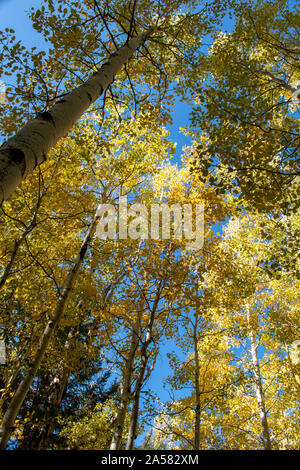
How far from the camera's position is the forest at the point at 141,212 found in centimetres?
A: 363

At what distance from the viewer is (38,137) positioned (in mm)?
1764

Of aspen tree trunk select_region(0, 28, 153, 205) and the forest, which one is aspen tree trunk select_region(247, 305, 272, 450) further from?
aspen tree trunk select_region(0, 28, 153, 205)

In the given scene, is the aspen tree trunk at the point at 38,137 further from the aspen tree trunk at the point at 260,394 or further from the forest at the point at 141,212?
the aspen tree trunk at the point at 260,394

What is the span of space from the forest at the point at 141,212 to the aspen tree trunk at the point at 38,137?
1cm

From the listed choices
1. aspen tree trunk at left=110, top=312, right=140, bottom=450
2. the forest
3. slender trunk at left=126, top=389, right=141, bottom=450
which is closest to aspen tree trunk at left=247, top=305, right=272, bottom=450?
the forest

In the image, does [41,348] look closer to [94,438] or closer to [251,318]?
[94,438]

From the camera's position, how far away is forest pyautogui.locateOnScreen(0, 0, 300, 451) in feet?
11.9

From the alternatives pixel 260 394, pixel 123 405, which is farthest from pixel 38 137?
pixel 260 394

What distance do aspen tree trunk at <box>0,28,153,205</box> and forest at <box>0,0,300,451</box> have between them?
0.04 ft

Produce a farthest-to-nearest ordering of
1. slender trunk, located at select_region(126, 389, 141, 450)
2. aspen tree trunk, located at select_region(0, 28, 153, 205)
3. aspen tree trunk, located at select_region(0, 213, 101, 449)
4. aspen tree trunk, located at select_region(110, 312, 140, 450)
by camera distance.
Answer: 1. aspen tree trunk, located at select_region(110, 312, 140, 450)
2. slender trunk, located at select_region(126, 389, 141, 450)
3. aspen tree trunk, located at select_region(0, 213, 101, 449)
4. aspen tree trunk, located at select_region(0, 28, 153, 205)

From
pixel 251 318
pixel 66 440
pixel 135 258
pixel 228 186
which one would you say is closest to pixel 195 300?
pixel 135 258

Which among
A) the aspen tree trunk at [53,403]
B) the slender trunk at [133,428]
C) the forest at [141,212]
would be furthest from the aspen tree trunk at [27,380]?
the aspen tree trunk at [53,403]

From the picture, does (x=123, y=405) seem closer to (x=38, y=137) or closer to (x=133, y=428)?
(x=133, y=428)
